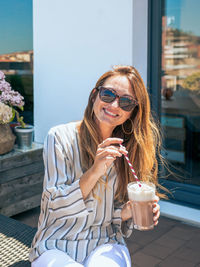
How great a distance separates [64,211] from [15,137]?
1853 mm

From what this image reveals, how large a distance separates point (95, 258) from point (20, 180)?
1.88 meters

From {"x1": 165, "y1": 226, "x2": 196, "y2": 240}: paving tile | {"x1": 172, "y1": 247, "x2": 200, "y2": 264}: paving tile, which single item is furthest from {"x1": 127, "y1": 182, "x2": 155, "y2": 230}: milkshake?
{"x1": 165, "y1": 226, "x2": 196, "y2": 240}: paving tile

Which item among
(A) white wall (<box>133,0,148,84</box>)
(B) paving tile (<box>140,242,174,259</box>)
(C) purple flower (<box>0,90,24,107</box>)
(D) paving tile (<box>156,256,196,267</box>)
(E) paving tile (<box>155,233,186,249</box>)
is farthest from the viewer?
(C) purple flower (<box>0,90,24,107</box>)

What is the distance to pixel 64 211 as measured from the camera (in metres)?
1.67

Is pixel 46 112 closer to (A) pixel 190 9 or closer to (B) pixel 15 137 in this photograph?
(B) pixel 15 137

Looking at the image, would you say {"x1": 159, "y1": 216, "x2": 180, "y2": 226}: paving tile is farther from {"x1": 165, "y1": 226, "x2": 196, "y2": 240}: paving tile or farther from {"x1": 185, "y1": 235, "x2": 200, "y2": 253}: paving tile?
{"x1": 185, "y1": 235, "x2": 200, "y2": 253}: paving tile

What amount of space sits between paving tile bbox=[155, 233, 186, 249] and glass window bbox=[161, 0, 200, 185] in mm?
815

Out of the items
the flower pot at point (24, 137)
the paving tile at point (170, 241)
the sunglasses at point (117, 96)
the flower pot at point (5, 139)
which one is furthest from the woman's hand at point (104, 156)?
the flower pot at point (24, 137)

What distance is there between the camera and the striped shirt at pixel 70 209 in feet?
5.47

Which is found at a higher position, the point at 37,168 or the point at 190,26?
the point at 190,26

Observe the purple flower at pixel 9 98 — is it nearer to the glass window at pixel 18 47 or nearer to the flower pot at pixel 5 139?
the flower pot at pixel 5 139

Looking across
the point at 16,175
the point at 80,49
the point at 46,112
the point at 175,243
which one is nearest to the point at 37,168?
the point at 16,175

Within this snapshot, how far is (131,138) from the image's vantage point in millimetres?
1946

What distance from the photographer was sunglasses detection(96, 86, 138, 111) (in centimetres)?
175
